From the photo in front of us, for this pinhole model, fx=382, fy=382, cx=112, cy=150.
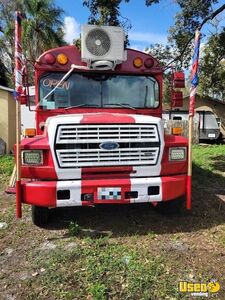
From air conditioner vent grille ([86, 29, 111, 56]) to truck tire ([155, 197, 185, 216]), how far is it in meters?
2.50

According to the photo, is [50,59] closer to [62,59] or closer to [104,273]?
[62,59]

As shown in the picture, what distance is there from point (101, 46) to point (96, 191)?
7.31 ft

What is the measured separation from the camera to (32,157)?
4.89 meters

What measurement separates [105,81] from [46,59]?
3.19 ft

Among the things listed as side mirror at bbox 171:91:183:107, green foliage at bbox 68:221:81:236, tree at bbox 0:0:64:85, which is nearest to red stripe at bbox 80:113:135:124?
green foliage at bbox 68:221:81:236

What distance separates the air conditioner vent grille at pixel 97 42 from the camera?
5684 millimetres

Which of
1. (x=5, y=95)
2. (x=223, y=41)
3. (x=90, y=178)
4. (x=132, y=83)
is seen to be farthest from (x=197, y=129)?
(x=90, y=178)

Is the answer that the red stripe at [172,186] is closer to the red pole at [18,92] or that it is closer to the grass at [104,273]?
the grass at [104,273]

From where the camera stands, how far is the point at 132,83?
6105 mm

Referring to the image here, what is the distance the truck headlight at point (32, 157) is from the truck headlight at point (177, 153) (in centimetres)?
173

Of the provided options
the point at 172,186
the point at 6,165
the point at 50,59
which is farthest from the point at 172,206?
the point at 6,165

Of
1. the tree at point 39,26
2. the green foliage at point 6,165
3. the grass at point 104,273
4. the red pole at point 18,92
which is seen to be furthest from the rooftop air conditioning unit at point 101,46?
the tree at point 39,26

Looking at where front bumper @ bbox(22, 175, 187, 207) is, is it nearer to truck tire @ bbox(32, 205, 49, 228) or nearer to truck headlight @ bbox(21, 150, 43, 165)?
truck headlight @ bbox(21, 150, 43, 165)

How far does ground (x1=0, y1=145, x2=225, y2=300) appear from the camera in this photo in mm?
3797
